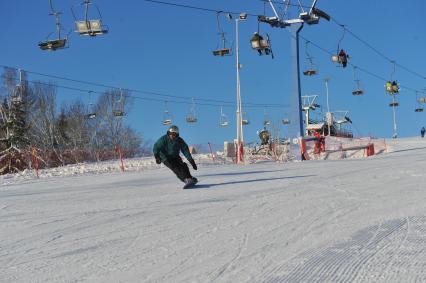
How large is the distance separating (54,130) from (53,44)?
4902 cm

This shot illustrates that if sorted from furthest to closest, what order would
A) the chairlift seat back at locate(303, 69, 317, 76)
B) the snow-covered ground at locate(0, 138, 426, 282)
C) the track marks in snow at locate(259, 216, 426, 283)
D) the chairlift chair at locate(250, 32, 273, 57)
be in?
the chairlift seat back at locate(303, 69, 317, 76) < the chairlift chair at locate(250, 32, 273, 57) < the snow-covered ground at locate(0, 138, 426, 282) < the track marks in snow at locate(259, 216, 426, 283)

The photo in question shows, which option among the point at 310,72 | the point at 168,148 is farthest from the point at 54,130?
the point at 168,148

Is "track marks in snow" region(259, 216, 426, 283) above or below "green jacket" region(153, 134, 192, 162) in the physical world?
below

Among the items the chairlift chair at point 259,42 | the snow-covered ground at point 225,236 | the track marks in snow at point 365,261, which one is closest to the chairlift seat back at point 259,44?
the chairlift chair at point 259,42

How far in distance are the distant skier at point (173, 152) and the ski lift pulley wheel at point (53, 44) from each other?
1123cm

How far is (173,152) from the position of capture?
39.4 ft

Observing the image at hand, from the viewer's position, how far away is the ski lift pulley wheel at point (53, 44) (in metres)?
21.6

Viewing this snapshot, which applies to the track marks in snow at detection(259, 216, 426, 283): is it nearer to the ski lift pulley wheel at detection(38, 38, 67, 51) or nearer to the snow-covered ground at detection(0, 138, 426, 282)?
the snow-covered ground at detection(0, 138, 426, 282)

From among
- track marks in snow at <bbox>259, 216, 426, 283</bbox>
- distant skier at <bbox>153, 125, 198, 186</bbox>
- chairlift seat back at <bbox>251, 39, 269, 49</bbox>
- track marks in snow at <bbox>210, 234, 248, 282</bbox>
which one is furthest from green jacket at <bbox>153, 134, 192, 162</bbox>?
chairlift seat back at <bbox>251, 39, 269, 49</bbox>

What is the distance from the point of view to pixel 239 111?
36.0 meters

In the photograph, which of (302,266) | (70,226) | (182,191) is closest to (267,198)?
(182,191)

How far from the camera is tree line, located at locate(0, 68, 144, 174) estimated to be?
4700cm

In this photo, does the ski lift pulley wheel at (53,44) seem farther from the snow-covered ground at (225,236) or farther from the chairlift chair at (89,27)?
the snow-covered ground at (225,236)

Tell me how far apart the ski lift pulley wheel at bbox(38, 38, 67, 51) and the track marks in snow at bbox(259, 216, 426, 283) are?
17749 millimetres
